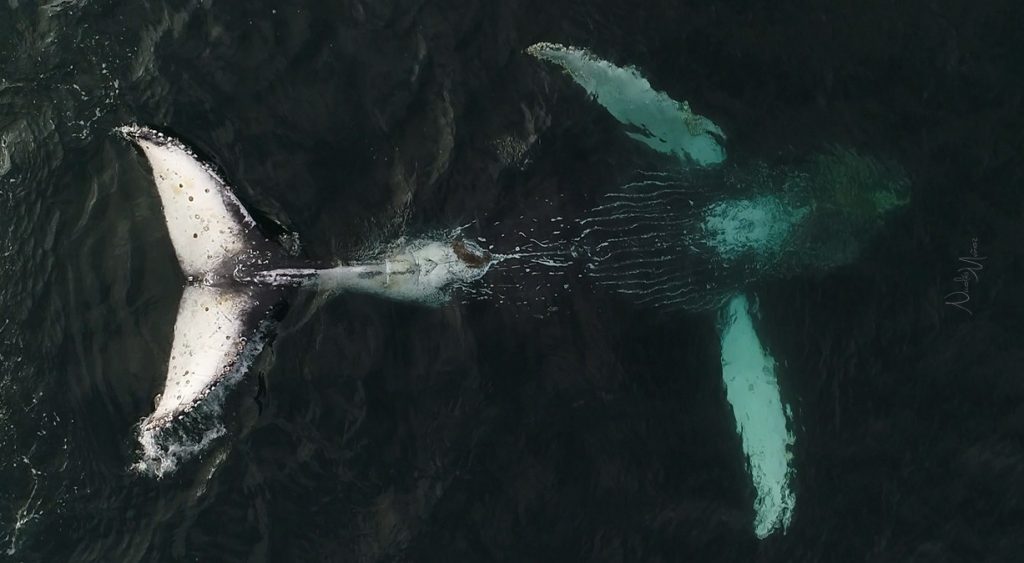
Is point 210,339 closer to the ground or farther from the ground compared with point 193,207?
closer to the ground

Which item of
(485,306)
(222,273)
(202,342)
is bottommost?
(202,342)

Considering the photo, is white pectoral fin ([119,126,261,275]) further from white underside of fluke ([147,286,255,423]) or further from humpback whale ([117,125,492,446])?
white underside of fluke ([147,286,255,423])

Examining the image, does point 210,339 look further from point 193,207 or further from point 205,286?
point 193,207

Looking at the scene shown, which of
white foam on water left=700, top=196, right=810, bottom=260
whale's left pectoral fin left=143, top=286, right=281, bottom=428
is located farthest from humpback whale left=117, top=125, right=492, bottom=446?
white foam on water left=700, top=196, right=810, bottom=260
